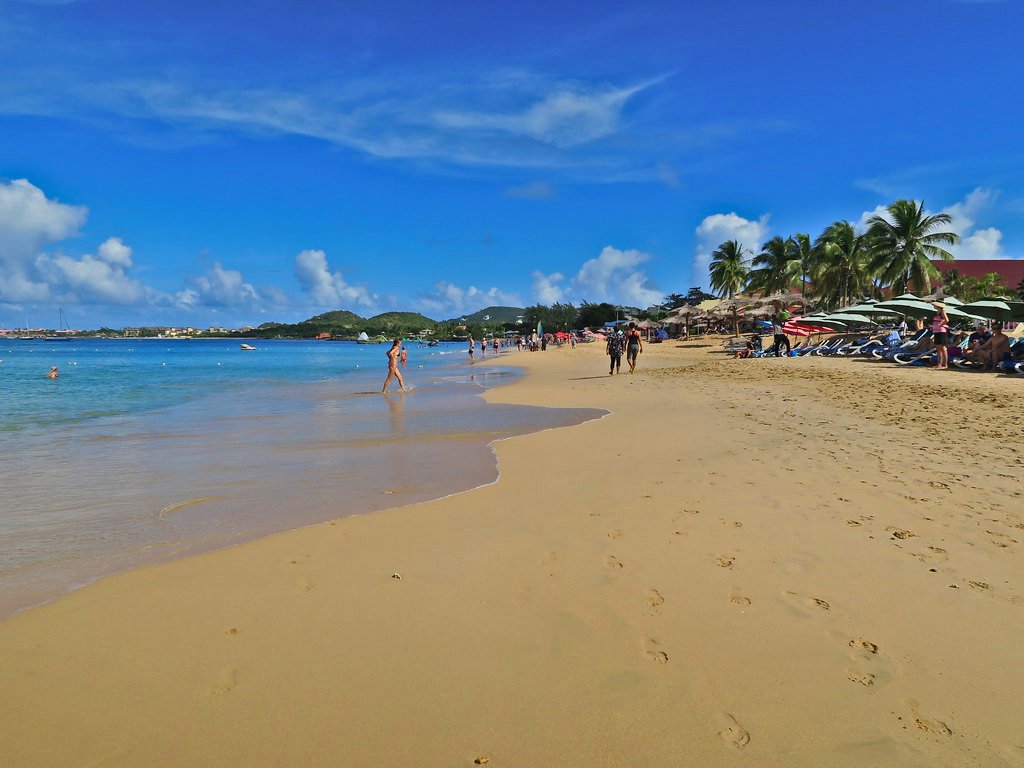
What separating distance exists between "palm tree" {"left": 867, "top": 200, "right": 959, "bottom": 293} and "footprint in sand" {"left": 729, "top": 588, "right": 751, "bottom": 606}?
43.3m

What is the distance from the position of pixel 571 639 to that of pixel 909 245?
148ft

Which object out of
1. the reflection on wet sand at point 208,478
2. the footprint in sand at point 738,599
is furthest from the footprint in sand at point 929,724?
the reflection on wet sand at point 208,478

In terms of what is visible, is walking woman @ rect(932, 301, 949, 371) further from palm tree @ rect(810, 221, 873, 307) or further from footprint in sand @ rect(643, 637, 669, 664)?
palm tree @ rect(810, 221, 873, 307)

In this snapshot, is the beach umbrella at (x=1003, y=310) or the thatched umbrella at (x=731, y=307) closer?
the beach umbrella at (x=1003, y=310)

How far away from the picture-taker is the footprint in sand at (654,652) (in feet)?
9.27

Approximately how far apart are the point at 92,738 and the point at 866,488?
6363 mm

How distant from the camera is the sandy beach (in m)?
2.30

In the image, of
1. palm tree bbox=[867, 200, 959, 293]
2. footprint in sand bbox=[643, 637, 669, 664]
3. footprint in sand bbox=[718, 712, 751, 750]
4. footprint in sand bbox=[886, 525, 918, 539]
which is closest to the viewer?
footprint in sand bbox=[718, 712, 751, 750]

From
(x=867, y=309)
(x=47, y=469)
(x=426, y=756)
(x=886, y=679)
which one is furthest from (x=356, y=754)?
(x=867, y=309)

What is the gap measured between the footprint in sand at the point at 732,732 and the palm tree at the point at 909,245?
44432 mm

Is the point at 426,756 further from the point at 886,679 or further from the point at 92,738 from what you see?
the point at 886,679

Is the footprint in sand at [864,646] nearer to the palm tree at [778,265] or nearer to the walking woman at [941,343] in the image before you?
the walking woman at [941,343]

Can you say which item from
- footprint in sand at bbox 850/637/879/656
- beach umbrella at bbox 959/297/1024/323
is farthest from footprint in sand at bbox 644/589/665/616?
beach umbrella at bbox 959/297/1024/323

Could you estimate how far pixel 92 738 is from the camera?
2.36m
